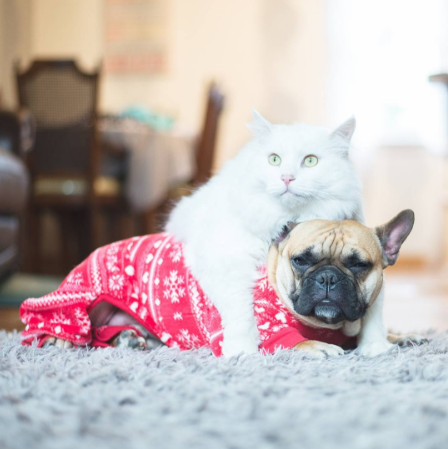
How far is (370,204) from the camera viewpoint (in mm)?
4594

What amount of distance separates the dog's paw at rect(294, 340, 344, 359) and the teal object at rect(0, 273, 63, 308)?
1.35 metres

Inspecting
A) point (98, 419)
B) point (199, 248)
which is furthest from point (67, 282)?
point (98, 419)

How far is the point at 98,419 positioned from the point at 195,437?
0.53ft

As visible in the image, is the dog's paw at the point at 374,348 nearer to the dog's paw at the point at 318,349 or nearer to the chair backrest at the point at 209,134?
the dog's paw at the point at 318,349

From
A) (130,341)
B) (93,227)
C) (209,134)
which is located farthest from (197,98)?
(130,341)

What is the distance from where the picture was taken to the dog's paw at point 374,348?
1.21 metres

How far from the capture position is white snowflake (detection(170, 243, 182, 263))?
135 cm

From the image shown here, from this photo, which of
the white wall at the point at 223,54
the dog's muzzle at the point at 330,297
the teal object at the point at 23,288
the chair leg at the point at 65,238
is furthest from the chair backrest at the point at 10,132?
the white wall at the point at 223,54

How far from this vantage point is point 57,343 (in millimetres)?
1352

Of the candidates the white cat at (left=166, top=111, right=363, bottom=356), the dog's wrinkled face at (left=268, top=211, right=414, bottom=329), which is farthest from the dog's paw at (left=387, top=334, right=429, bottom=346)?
the white cat at (left=166, top=111, right=363, bottom=356)

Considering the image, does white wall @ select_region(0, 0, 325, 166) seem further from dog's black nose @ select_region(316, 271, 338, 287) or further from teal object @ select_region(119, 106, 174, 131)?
dog's black nose @ select_region(316, 271, 338, 287)

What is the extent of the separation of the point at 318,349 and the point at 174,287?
369 millimetres

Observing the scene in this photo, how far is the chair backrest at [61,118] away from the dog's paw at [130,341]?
208cm

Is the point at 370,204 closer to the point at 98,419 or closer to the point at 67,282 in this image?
the point at 67,282
